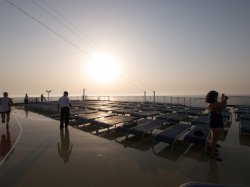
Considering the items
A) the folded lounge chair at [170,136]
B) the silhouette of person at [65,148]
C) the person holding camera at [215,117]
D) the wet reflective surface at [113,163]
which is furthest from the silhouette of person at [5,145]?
the person holding camera at [215,117]

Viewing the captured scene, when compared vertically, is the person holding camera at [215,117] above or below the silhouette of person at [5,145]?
above

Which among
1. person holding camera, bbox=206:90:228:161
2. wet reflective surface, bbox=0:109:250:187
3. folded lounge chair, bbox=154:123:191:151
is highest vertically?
person holding camera, bbox=206:90:228:161

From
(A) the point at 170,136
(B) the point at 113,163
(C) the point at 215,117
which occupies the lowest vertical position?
(B) the point at 113,163

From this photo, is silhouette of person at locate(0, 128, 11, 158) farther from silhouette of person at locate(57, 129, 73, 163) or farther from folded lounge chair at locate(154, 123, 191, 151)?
folded lounge chair at locate(154, 123, 191, 151)

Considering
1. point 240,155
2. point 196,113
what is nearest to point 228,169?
point 240,155

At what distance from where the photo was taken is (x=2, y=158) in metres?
6.36

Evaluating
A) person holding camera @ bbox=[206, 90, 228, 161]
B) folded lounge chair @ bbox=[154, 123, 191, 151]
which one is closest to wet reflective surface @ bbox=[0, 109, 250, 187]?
folded lounge chair @ bbox=[154, 123, 191, 151]

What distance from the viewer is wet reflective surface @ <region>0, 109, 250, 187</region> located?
4.98m

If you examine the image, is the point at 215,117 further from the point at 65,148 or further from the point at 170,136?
the point at 65,148

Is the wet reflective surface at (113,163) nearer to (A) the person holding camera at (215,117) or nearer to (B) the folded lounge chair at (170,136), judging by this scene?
(B) the folded lounge chair at (170,136)

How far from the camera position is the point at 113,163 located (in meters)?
6.15

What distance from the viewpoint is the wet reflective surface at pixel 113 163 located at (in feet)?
16.4

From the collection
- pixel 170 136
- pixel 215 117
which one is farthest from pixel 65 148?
pixel 215 117

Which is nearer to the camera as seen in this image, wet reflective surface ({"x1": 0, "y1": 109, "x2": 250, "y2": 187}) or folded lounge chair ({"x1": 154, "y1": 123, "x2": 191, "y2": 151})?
wet reflective surface ({"x1": 0, "y1": 109, "x2": 250, "y2": 187})
